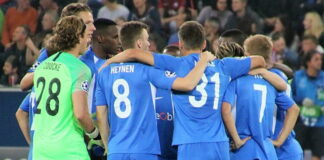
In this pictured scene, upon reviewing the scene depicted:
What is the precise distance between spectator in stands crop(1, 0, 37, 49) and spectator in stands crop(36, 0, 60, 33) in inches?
3.0

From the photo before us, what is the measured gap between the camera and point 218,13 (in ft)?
51.6

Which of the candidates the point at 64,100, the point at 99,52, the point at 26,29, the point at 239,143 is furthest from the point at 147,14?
the point at 64,100

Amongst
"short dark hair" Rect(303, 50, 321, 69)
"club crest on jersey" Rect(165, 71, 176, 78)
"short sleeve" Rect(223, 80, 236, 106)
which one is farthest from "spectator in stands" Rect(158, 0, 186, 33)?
"club crest on jersey" Rect(165, 71, 176, 78)

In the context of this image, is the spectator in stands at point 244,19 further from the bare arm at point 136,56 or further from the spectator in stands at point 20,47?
A: the bare arm at point 136,56

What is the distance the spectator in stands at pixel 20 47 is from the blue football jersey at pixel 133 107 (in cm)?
661

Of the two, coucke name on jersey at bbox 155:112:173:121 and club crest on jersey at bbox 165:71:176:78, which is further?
coucke name on jersey at bbox 155:112:173:121

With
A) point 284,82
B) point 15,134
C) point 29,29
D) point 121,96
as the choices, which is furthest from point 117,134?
point 29,29

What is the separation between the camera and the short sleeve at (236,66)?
8.39 meters

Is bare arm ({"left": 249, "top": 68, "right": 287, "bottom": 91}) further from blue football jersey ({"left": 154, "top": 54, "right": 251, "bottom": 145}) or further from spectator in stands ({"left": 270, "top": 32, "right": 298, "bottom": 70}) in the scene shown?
spectator in stands ({"left": 270, "top": 32, "right": 298, "bottom": 70})

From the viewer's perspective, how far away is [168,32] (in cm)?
1590

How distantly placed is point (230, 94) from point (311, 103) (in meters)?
6.16

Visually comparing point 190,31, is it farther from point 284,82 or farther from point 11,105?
point 11,105

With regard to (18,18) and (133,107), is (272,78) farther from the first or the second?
(18,18)

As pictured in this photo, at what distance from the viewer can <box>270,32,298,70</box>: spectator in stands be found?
15367mm
